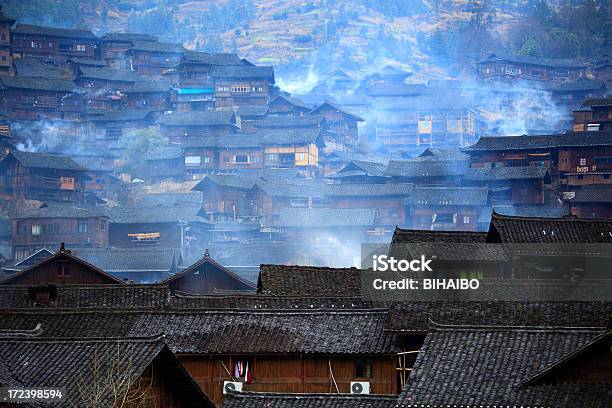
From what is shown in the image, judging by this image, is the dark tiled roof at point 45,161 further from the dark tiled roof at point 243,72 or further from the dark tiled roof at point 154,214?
the dark tiled roof at point 243,72

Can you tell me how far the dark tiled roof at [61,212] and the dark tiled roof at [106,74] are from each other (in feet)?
67.4

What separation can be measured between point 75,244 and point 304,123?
2113 centimetres

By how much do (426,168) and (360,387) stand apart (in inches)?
1597

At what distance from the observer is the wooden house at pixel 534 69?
8531cm

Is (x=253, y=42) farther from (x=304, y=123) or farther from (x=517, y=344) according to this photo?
(x=517, y=344)

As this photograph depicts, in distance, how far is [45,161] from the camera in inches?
2463

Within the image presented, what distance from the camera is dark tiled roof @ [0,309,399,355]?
23.5 m

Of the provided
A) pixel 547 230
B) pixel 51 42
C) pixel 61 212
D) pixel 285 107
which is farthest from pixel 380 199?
pixel 51 42

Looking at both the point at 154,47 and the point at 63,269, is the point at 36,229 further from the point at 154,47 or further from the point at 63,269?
the point at 154,47

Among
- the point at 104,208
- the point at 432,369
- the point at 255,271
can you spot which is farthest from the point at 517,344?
the point at 104,208

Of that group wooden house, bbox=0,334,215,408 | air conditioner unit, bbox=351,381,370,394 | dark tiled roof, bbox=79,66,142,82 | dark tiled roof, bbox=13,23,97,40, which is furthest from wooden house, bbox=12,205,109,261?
wooden house, bbox=0,334,215,408

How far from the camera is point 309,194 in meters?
63.4

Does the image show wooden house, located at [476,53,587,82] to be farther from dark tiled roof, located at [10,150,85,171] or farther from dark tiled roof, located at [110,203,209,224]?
dark tiled roof, located at [10,150,85,171]

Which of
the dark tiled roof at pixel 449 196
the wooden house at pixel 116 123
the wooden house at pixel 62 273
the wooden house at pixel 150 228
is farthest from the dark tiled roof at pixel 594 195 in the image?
the wooden house at pixel 116 123
